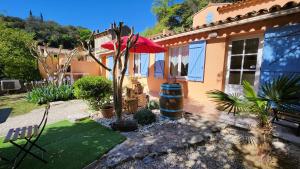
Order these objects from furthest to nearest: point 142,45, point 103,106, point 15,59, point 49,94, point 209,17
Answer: point 209,17, point 15,59, point 49,94, point 142,45, point 103,106

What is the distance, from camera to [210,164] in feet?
8.86

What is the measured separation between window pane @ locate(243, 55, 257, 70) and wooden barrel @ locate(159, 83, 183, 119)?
8.30 feet

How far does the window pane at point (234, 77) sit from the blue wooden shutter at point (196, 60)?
0.98m

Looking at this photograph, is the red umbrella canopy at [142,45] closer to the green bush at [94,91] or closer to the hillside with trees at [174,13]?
the green bush at [94,91]

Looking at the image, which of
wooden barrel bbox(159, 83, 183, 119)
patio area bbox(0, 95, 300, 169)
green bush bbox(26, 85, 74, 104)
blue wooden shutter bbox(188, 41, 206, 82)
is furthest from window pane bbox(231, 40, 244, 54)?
green bush bbox(26, 85, 74, 104)

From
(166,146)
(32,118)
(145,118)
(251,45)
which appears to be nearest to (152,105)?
(145,118)

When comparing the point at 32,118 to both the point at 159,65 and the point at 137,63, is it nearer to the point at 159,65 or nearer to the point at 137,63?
the point at 159,65

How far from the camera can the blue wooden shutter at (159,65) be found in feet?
25.3

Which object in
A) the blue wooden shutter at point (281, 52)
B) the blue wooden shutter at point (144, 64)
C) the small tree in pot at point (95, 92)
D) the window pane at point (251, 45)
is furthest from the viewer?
the blue wooden shutter at point (144, 64)

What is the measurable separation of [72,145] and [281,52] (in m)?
5.38

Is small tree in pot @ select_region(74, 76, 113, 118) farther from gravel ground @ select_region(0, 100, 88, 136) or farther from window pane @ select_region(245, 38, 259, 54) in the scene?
window pane @ select_region(245, 38, 259, 54)

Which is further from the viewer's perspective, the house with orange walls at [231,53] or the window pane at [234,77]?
the window pane at [234,77]

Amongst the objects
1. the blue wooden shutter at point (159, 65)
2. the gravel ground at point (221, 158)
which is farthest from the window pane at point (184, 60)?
the gravel ground at point (221, 158)

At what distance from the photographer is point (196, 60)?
20.5ft
